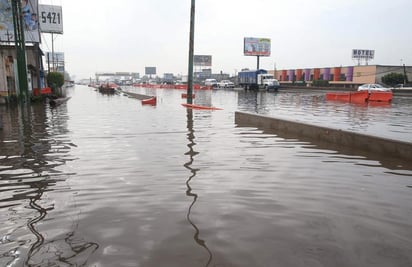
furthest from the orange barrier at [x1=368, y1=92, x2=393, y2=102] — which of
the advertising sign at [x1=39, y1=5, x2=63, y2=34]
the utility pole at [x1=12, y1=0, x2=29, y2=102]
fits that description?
the advertising sign at [x1=39, y1=5, x2=63, y2=34]

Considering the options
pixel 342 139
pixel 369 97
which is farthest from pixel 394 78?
pixel 342 139

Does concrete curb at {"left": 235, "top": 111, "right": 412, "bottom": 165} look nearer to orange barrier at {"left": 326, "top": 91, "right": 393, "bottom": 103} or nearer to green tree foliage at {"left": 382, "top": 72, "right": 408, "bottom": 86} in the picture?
orange barrier at {"left": 326, "top": 91, "right": 393, "bottom": 103}

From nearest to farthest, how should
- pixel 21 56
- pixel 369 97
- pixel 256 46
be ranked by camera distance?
pixel 21 56, pixel 369 97, pixel 256 46

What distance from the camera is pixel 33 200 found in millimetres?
4938

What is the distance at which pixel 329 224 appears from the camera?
409cm

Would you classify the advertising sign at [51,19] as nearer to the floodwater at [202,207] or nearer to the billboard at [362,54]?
the floodwater at [202,207]

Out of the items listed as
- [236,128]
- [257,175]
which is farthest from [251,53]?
[257,175]

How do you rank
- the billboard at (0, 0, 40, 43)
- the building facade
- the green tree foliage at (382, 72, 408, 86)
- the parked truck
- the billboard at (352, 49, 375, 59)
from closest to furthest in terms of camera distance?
1. the billboard at (0, 0, 40, 43)
2. the parked truck
3. the green tree foliage at (382, 72, 408, 86)
4. the building facade
5. the billboard at (352, 49, 375, 59)

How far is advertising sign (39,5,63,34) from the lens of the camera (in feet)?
179

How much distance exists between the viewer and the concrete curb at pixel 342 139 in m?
7.43

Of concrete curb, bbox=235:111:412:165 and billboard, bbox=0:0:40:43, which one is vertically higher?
billboard, bbox=0:0:40:43

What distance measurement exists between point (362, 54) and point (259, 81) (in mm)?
46620

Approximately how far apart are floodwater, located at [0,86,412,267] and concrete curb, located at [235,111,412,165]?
0.92ft

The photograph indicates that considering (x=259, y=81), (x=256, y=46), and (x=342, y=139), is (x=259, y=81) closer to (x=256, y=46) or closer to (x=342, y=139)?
(x=256, y=46)
